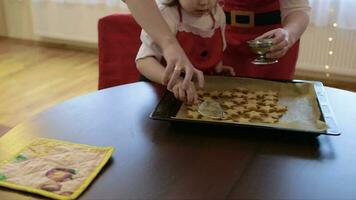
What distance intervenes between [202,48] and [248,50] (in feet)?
0.95

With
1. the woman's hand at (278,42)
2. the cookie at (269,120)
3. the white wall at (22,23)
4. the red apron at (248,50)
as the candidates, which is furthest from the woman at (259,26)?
the white wall at (22,23)

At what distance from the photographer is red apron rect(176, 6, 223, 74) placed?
1.35 meters

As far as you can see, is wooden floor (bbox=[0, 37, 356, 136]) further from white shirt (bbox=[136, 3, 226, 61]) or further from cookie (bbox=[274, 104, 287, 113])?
cookie (bbox=[274, 104, 287, 113])

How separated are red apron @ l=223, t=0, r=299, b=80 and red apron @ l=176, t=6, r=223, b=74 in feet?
0.74

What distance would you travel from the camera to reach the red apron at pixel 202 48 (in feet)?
4.42

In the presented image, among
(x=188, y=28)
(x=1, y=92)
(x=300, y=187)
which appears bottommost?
(x=1, y=92)

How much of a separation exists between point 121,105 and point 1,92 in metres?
2.16

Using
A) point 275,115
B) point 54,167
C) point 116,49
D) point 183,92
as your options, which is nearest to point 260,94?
point 275,115

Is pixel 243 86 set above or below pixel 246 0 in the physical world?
below

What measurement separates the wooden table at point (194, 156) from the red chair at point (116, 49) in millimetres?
816

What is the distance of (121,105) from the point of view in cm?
116

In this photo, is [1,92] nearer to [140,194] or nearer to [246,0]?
[246,0]

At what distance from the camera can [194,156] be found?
0.91m

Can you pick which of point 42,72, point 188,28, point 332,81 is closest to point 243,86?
point 188,28
